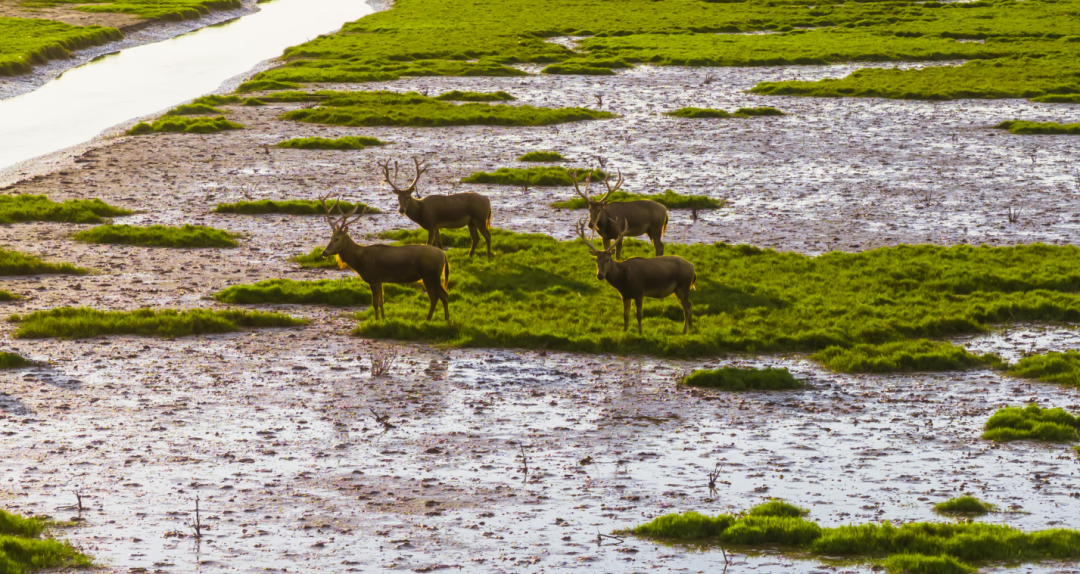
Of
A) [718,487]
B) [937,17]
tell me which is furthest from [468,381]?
[937,17]

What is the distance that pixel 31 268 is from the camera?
24.9 meters

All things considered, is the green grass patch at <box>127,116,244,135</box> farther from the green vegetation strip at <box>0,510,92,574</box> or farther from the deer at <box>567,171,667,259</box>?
the green vegetation strip at <box>0,510,92,574</box>

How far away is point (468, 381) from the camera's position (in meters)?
18.2

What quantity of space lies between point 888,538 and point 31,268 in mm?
19319

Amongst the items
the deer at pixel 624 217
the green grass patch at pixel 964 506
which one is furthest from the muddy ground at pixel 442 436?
the deer at pixel 624 217

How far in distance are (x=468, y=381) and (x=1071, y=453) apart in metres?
8.43

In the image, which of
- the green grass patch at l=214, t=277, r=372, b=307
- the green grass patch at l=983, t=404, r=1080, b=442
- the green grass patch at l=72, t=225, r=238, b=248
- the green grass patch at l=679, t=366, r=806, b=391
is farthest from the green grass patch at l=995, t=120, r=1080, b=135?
the green grass patch at l=983, t=404, r=1080, b=442

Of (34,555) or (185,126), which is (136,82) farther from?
(34,555)

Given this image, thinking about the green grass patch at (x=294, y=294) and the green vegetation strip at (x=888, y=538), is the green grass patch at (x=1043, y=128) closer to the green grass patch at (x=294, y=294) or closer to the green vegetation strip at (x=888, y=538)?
the green grass patch at (x=294, y=294)

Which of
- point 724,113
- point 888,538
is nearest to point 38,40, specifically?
Answer: point 724,113

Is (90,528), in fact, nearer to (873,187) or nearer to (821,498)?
(821,498)

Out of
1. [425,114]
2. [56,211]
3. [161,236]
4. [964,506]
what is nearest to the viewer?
[964,506]

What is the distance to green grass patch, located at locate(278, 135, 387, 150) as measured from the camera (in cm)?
4178

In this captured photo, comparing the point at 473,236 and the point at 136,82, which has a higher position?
the point at 136,82
